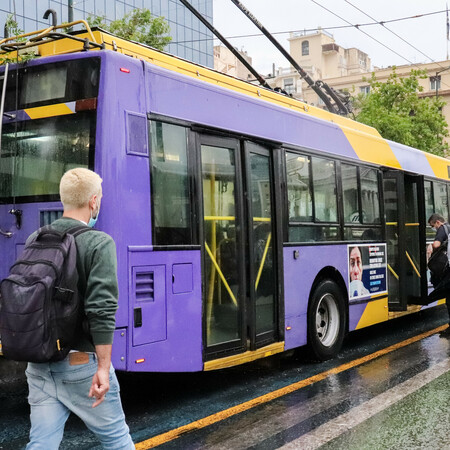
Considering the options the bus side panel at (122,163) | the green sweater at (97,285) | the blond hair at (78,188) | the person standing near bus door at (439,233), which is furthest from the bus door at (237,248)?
the person standing near bus door at (439,233)

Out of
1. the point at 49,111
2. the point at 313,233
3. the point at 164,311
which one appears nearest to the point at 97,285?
the point at 164,311

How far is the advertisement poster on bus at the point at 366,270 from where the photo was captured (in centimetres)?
852

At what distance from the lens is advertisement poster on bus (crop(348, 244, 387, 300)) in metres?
8.52

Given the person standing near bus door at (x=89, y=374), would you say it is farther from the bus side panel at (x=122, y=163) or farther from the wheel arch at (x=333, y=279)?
the wheel arch at (x=333, y=279)

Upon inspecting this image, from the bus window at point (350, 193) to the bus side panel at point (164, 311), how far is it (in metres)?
3.27

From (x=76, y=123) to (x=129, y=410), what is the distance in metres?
Answer: 2.51

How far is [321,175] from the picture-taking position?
801cm

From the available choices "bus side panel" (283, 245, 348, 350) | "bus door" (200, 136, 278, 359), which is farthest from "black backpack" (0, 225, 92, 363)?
"bus side panel" (283, 245, 348, 350)

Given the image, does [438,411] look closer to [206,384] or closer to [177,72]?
[206,384]

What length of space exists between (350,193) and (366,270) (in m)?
1.09

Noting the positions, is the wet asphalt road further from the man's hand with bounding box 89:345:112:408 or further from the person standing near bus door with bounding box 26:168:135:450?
the man's hand with bounding box 89:345:112:408

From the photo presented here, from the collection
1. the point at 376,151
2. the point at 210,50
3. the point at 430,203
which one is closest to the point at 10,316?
the point at 376,151

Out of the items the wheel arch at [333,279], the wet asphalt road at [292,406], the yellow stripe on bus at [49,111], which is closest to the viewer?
the wet asphalt road at [292,406]

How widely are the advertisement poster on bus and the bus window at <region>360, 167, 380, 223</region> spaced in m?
0.40
